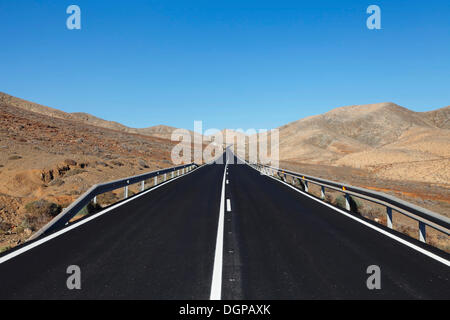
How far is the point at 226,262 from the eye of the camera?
505 cm

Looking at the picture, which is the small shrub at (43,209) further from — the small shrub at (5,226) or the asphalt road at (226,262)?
the asphalt road at (226,262)

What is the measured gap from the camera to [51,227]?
7.05 m

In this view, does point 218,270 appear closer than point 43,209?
Yes

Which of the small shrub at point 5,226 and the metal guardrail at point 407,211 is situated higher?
the metal guardrail at point 407,211

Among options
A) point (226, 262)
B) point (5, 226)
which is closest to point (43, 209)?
point (5, 226)

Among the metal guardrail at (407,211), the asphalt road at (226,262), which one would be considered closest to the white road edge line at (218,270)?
the asphalt road at (226,262)

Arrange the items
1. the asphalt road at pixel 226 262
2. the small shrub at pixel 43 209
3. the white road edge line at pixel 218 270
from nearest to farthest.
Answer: the white road edge line at pixel 218 270 < the asphalt road at pixel 226 262 < the small shrub at pixel 43 209

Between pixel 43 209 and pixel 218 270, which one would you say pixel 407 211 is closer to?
pixel 218 270

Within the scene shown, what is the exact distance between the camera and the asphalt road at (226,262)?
3.94 m

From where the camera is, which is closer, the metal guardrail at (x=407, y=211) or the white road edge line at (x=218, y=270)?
the white road edge line at (x=218, y=270)

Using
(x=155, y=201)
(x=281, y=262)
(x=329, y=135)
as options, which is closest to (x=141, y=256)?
(x=281, y=262)

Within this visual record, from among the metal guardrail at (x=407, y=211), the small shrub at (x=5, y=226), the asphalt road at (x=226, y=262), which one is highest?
the metal guardrail at (x=407, y=211)
